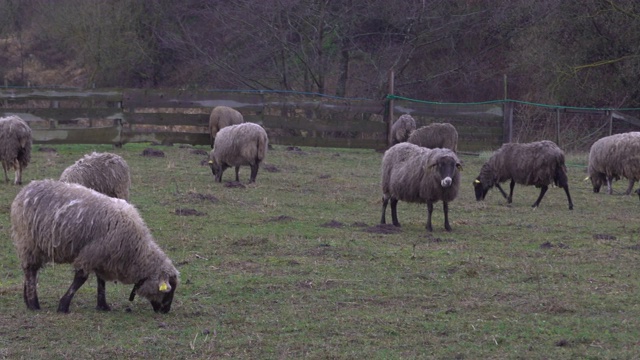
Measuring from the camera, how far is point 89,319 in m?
6.56

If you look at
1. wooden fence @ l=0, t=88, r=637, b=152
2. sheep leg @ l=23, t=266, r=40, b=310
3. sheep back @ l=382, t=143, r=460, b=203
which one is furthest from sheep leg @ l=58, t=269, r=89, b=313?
wooden fence @ l=0, t=88, r=637, b=152

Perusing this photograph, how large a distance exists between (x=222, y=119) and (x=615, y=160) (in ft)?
32.1

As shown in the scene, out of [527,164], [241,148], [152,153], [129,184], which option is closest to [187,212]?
[129,184]

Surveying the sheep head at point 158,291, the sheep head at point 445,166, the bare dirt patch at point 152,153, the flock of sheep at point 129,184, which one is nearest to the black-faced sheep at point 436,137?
the flock of sheep at point 129,184

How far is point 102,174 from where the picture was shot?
10344 mm

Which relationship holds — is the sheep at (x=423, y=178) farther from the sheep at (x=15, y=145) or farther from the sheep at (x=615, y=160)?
the sheep at (x=15, y=145)

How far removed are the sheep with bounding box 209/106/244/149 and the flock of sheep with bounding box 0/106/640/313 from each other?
0.08 ft

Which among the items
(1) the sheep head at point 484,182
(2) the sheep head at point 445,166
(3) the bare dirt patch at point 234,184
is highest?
(2) the sheep head at point 445,166

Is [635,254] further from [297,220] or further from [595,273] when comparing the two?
[297,220]

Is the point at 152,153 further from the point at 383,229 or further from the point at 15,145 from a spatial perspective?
the point at 383,229

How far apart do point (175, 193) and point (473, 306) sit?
741 centimetres

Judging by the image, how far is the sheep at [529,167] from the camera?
13914 millimetres

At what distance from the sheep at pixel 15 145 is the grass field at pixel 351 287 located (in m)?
0.51

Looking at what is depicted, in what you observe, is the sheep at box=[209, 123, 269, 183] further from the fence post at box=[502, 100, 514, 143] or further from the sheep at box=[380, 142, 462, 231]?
the fence post at box=[502, 100, 514, 143]
